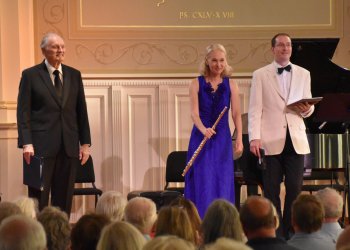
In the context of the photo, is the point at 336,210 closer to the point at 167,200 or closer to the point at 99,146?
the point at 167,200

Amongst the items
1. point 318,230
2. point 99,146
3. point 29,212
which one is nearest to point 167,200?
point 99,146

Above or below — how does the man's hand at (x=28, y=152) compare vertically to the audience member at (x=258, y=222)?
above

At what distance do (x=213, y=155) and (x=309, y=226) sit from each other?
84.0 inches

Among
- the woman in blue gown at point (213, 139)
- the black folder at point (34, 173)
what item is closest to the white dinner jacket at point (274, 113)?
the woman in blue gown at point (213, 139)

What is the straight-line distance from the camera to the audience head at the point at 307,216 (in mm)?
3359

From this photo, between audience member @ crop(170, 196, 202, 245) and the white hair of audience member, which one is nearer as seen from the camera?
audience member @ crop(170, 196, 202, 245)

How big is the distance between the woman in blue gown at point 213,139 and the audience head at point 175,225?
2.32 meters

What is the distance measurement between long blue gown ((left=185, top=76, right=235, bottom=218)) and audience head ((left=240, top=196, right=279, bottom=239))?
2.28 meters

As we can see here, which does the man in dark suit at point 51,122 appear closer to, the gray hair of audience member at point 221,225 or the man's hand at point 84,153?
the man's hand at point 84,153

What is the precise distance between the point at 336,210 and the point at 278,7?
4746mm

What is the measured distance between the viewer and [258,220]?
307 centimetres

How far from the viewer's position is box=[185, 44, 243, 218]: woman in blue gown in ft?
17.9

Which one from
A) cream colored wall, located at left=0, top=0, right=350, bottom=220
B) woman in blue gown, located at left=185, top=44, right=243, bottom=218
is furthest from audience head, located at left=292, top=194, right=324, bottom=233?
cream colored wall, located at left=0, top=0, right=350, bottom=220

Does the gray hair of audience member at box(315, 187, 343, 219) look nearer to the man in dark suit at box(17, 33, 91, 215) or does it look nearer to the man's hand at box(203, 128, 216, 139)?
the man's hand at box(203, 128, 216, 139)
